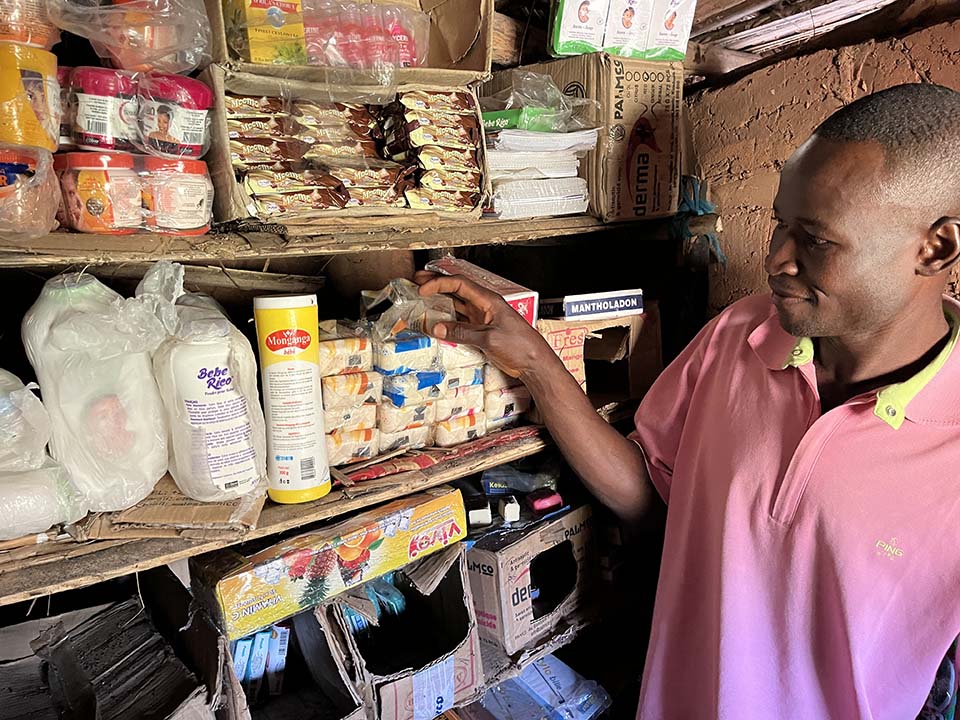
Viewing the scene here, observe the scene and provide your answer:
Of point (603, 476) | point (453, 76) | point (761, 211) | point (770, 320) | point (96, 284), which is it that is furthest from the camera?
point (761, 211)

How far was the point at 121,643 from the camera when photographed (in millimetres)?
1275

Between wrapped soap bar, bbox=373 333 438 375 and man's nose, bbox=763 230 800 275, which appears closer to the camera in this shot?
man's nose, bbox=763 230 800 275

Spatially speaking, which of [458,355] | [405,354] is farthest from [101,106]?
[458,355]

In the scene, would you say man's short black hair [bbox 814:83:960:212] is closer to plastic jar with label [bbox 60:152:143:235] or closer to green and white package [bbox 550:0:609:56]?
green and white package [bbox 550:0:609:56]

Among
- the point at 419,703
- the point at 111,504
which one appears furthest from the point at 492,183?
the point at 419,703

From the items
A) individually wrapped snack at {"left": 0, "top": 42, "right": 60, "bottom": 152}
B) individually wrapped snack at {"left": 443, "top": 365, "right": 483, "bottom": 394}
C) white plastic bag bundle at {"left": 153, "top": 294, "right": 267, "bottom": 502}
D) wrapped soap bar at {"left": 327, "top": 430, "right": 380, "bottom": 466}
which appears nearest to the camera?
individually wrapped snack at {"left": 0, "top": 42, "right": 60, "bottom": 152}

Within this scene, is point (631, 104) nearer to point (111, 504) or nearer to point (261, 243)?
point (261, 243)

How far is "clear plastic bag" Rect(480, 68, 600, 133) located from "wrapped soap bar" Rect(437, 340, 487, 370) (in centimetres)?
50

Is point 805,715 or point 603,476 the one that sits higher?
point 603,476

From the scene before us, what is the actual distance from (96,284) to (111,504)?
0.33 metres

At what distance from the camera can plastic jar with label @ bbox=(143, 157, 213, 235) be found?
3.10ft

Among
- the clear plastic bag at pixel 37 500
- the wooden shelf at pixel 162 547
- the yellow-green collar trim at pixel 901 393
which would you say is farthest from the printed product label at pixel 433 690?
the yellow-green collar trim at pixel 901 393

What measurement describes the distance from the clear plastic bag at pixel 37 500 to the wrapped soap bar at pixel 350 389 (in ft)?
1.33

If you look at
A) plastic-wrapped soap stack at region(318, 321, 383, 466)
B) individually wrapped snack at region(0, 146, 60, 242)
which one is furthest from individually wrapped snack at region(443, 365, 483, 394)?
individually wrapped snack at region(0, 146, 60, 242)
